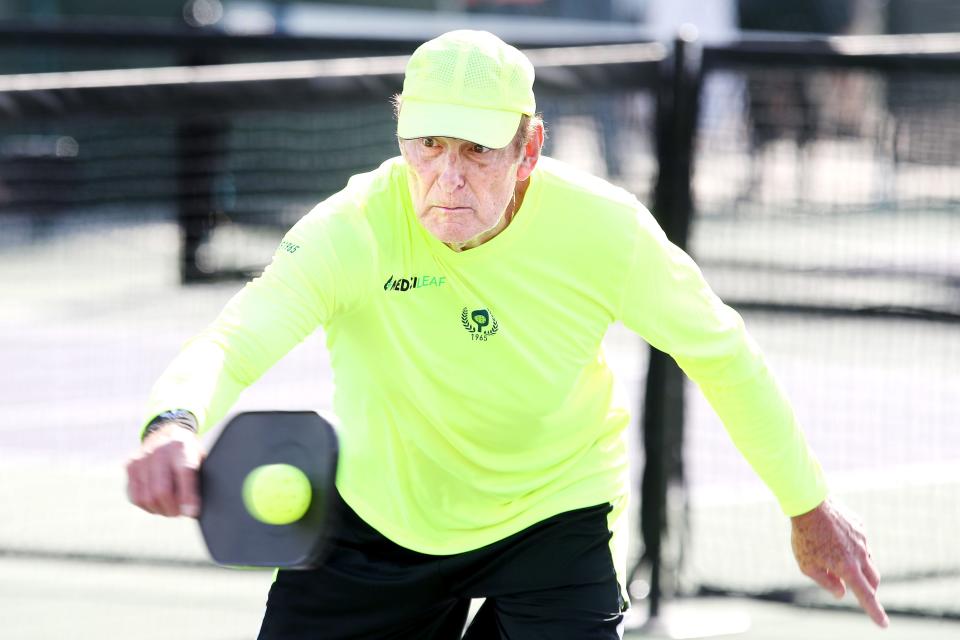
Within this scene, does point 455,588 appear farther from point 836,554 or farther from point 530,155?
point 530,155

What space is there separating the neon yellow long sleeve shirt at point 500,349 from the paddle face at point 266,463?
801mm

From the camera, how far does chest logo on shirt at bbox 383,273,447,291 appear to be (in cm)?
313

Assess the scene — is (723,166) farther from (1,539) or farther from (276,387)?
(1,539)

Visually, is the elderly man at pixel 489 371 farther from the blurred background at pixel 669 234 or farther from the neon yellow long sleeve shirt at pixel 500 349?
the blurred background at pixel 669 234

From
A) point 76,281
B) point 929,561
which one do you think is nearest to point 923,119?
point 929,561

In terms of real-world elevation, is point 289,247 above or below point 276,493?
above

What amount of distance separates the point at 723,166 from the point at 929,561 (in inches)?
96.7

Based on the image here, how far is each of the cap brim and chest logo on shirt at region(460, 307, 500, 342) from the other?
0.36 meters

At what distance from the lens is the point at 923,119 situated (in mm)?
6941

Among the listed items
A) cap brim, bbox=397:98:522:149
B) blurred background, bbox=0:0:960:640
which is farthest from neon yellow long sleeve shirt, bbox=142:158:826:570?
blurred background, bbox=0:0:960:640

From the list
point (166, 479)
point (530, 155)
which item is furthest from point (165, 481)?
point (530, 155)

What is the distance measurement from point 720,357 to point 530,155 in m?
0.60

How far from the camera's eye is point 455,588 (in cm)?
330

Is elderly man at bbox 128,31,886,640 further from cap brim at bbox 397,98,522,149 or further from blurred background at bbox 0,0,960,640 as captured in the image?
blurred background at bbox 0,0,960,640
